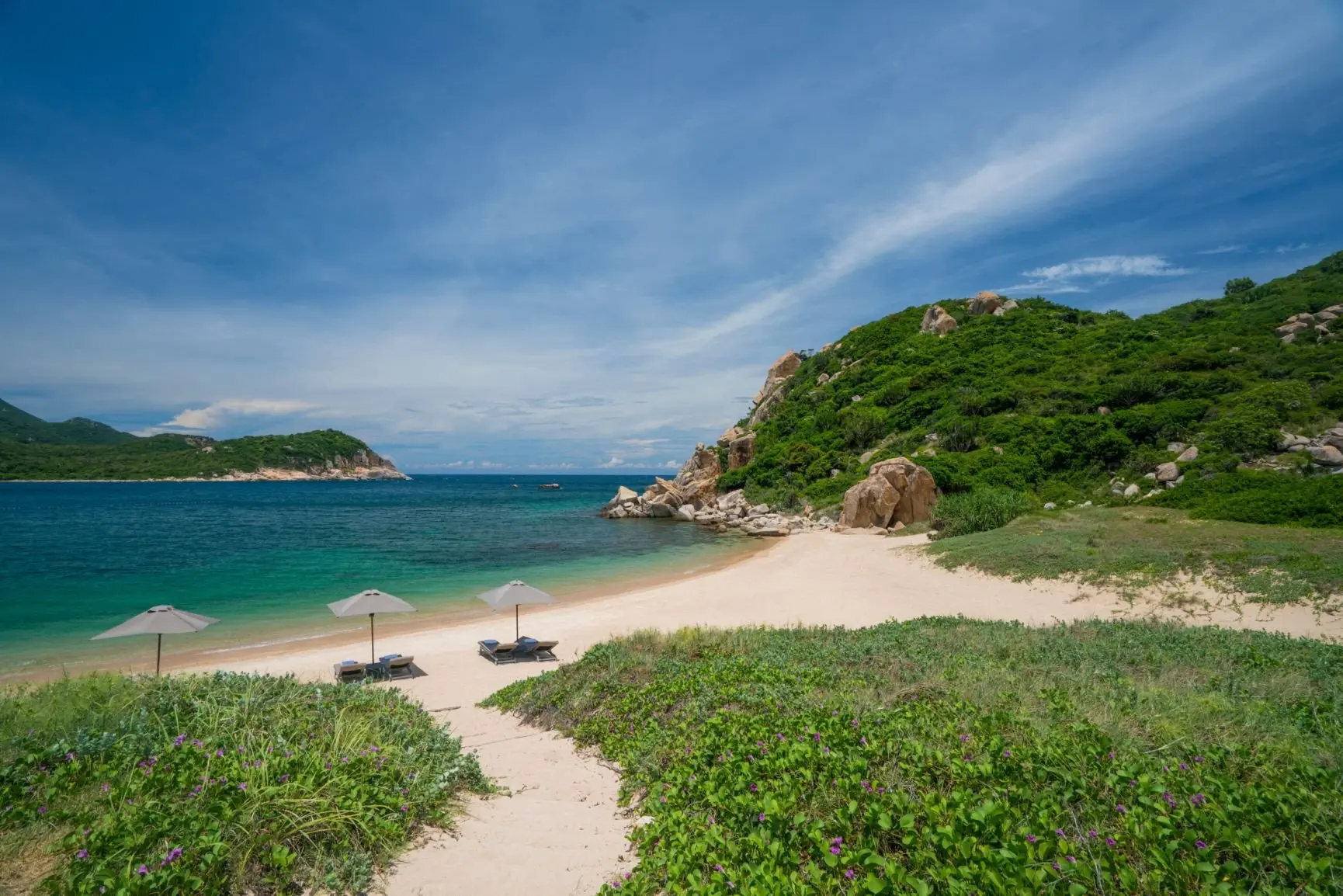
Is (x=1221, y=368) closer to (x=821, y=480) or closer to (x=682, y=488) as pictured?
(x=821, y=480)

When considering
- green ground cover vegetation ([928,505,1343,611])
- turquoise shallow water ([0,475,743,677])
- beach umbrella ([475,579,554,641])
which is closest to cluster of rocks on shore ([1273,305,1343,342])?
green ground cover vegetation ([928,505,1343,611])

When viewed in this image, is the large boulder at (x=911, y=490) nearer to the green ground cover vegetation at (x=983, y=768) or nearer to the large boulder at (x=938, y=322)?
the green ground cover vegetation at (x=983, y=768)

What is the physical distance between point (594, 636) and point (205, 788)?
11.6 m

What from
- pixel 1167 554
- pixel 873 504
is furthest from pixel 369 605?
pixel 873 504

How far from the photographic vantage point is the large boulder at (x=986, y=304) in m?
68.9

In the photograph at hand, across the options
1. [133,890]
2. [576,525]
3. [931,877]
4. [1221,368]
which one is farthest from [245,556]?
[1221,368]

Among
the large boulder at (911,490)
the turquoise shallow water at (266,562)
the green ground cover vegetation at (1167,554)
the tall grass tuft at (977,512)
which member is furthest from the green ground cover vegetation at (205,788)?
the large boulder at (911,490)

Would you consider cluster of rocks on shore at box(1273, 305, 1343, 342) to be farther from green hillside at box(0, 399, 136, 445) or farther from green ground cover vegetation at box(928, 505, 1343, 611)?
green hillside at box(0, 399, 136, 445)

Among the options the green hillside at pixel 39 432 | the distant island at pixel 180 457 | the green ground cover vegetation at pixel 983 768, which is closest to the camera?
the green ground cover vegetation at pixel 983 768

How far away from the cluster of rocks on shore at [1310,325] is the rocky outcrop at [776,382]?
137 ft

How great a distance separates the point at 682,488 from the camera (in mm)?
59344

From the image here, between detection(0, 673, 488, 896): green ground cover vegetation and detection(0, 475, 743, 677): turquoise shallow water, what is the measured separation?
11.9m

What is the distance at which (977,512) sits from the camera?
1032 inches

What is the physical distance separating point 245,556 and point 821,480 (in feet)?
120
